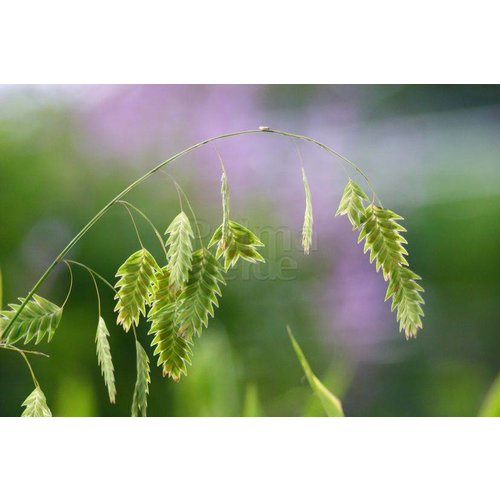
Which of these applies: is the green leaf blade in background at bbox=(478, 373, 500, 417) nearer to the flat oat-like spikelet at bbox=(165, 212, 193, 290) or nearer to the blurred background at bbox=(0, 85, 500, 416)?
the blurred background at bbox=(0, 85, 500, 416)

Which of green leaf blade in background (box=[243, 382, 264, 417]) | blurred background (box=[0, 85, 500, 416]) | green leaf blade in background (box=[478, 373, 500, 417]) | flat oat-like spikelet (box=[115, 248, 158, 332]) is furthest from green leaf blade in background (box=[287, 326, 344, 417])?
flat oat-like spikelet (box=[115, 248, 158, 332])

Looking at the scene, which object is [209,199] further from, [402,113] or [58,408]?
[58,408]

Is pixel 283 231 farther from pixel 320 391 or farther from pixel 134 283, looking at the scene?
pixel 134 283

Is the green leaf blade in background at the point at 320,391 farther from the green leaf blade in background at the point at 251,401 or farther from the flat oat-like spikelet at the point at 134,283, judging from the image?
the flat oat-like spikelet at the point at 134,283

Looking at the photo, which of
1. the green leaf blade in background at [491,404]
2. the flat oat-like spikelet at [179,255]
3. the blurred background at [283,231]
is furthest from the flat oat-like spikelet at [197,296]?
the green leaf blade in background at [491,404]
